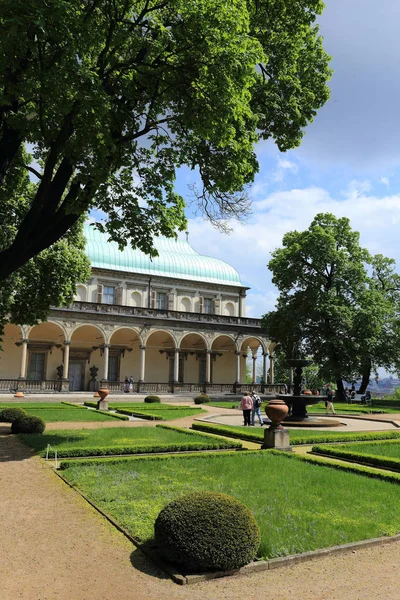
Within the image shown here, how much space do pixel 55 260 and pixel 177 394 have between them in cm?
2593

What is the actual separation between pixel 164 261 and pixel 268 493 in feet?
145

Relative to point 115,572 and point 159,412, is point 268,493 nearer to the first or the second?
point 115,572

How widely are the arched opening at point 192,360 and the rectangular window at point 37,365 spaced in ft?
45.8

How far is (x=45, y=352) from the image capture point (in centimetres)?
4256

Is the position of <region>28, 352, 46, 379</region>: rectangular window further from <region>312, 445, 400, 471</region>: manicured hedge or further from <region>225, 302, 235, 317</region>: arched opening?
<region>312, 445, 400, 471</region>: manicured hedge

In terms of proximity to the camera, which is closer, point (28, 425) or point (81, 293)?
point (28, 425)

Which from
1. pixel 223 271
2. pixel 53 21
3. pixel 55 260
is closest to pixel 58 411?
pixel 55 260

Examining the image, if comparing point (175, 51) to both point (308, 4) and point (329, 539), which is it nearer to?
point (308, 4)

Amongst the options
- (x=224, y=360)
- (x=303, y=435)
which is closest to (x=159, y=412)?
(x=303, y=435)

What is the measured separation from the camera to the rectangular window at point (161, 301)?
164 ft

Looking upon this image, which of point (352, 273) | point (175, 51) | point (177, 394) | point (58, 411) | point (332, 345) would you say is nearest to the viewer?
point (175, 51)

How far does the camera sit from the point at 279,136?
49.9 feet

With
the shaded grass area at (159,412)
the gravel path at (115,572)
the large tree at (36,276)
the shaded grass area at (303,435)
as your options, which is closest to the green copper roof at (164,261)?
the shaded grass area at (159,412)

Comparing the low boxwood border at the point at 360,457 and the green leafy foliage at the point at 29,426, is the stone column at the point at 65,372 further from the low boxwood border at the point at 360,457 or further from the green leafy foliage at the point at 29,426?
the low boxwood border at the point at 360,457
